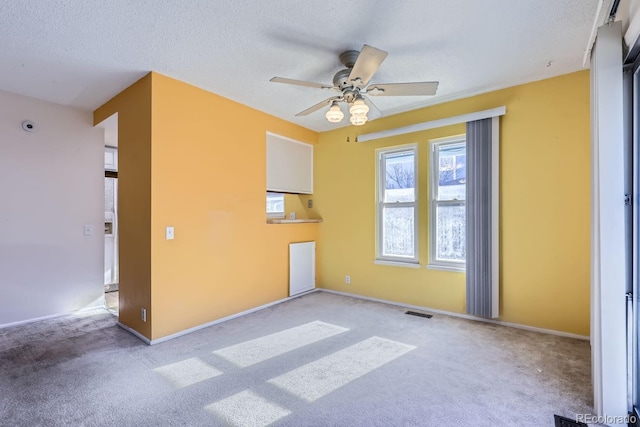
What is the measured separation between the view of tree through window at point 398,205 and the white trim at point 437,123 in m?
0.28

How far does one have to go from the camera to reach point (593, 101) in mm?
1924

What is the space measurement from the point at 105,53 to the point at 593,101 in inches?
145

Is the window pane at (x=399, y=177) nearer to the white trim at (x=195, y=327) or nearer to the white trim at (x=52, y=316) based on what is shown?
the white trim at (x=195, y=327)

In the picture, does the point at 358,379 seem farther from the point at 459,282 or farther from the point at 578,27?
the point at 578,27

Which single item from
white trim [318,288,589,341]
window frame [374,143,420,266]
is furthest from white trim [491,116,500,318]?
window frame [374,143,420,266]

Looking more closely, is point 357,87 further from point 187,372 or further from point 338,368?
point 187,372

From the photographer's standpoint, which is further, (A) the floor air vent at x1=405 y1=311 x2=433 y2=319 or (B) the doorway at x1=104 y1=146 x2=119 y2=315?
(B) the doorway at x1=104 y1=146 x2=119 y2=315

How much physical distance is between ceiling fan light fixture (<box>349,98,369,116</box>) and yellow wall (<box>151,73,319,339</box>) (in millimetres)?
1727

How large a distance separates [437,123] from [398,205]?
45.1 inches

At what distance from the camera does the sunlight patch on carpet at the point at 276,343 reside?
2506mm

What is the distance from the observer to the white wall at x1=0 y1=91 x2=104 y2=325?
3312 mm

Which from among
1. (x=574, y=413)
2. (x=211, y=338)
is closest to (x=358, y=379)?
(x=574, y=413)

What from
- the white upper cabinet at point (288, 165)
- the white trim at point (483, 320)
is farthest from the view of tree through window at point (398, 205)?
the white upper cabinet at point (288, 165)

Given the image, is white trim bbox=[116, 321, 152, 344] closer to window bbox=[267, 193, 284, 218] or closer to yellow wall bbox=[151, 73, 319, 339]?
yellow wall bbox=[151, 73, 319, 339]
